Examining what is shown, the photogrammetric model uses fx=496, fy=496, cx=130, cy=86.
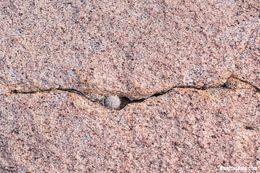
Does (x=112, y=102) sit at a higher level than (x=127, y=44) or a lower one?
lower

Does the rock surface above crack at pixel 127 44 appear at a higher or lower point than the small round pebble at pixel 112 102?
higher

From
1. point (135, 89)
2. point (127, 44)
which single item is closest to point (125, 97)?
point (135, 89)

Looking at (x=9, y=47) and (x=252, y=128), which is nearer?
(x=252, y=128)

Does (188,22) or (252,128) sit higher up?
(188,22)

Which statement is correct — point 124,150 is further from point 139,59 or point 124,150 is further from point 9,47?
point 9,47

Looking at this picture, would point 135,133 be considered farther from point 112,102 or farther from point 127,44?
point 127,44

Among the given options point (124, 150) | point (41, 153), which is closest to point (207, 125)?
point (124, 150)

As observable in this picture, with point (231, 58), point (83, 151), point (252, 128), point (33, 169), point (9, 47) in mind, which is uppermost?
point (231, 58)
